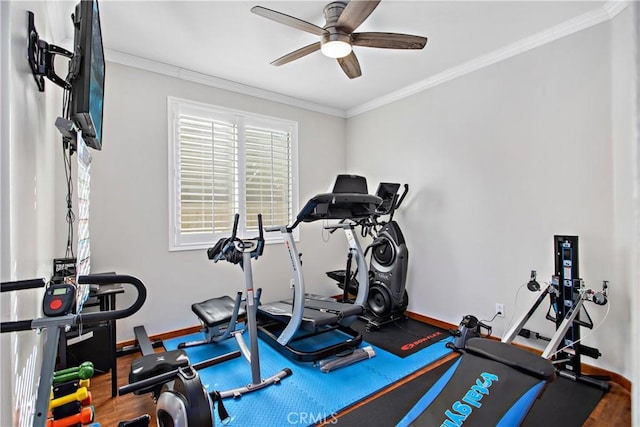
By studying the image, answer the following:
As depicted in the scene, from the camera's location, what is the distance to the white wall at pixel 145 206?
2988mm

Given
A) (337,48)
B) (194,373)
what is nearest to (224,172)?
(337,48)

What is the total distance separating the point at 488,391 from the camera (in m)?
1.68

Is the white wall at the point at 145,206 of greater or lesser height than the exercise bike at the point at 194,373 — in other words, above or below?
above

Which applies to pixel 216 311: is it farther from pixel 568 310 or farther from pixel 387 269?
pixel 568 310

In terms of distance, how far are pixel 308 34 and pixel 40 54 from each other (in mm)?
1934

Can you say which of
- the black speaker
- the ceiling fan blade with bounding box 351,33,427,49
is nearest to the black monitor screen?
the ceiling fan blade with bounding box 351,33,427,49

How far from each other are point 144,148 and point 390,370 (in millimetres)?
3165

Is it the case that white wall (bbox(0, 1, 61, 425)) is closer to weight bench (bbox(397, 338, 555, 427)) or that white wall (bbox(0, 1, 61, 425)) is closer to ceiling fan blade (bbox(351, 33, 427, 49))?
weight bench (bbox(397, 338, 555, 427))

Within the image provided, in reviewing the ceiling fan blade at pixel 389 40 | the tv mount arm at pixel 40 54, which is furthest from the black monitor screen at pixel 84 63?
the ceiling fan blade at pixel 389 40

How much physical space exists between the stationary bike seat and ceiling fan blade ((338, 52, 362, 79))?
2448 millimetres

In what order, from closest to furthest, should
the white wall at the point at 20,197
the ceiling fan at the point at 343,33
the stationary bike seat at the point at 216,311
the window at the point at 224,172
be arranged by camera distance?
the white wall at the point at 20,197
the ceiling fan at the point at 343,33
the stationary bike seat at the point at 216,311
the window at the point at 224,172

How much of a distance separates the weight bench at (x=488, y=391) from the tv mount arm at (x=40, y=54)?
2.59 m

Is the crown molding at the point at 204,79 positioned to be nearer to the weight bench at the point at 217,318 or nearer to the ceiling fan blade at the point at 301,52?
the ceiling fan blade at the point at 301,52

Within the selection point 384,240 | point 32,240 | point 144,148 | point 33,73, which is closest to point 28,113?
point 33,73
